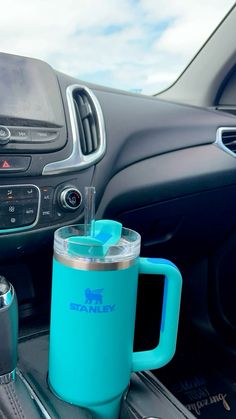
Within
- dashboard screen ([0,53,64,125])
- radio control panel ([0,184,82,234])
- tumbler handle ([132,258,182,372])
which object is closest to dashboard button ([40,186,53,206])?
radio control panel ([0,184,82,234])

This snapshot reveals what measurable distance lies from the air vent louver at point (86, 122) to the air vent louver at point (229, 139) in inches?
14.3

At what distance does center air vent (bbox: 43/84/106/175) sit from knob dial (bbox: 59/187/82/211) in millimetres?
36

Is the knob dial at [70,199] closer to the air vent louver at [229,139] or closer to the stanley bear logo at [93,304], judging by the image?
the stanley bear logo at [93,304]

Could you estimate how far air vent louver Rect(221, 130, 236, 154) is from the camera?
1.04 m

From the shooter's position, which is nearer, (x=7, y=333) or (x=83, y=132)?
(x=7, y=333)

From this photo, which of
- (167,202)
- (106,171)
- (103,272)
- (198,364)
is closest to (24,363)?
(103,272)

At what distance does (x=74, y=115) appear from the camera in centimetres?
77

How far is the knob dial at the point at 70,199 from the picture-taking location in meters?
0.71

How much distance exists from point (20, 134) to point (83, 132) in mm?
128

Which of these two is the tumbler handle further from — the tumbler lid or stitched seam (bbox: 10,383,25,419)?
stitched seam (bbox: 10,383,25,419)

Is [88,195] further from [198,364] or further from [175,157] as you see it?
[198,364]

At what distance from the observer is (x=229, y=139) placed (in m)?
1.05

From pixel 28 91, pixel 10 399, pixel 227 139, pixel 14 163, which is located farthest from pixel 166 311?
pixel 227 139

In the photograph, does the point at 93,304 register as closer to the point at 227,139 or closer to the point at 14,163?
the point at 14,163
